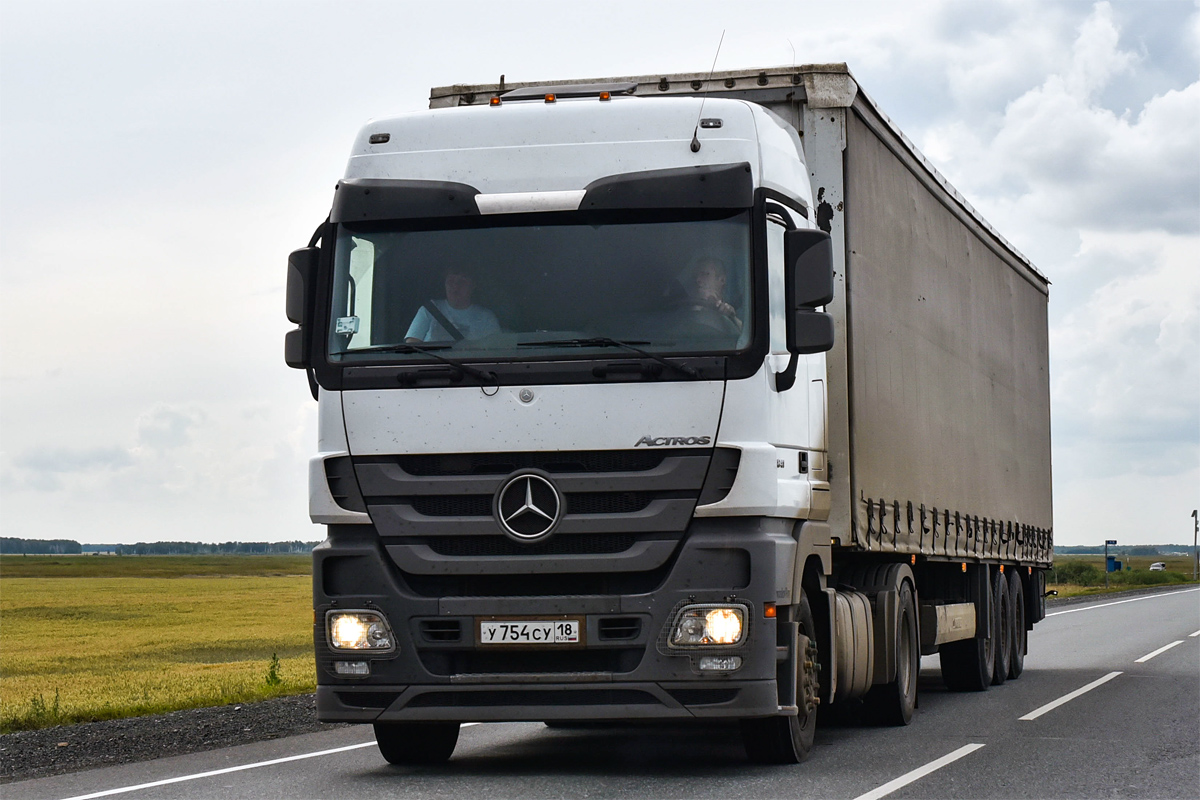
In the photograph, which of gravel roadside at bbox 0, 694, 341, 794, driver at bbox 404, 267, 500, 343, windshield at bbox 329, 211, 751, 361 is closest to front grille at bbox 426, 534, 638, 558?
windshield at bbox 329, 211, 751, 361

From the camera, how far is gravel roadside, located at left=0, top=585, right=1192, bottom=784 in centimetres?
1041

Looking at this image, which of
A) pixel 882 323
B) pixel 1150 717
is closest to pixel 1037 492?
pixel 1150 717

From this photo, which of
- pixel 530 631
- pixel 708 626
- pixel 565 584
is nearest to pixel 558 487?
pixel 565 584

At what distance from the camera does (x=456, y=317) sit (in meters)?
8.23

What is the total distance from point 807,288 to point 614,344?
3.46 feet

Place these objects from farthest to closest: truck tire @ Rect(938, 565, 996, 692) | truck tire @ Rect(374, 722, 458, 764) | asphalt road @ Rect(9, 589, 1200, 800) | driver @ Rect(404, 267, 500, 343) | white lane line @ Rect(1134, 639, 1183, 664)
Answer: white lane line @ Rect(1134, 639, 1183, 664) < truck tire @ Rect(938, 565, 996, 692) < truck tire @ Rect(374, 722, 458, 764) < asphalt road @ Rect(9, 589, 1200, 800) < driver @ Rect(404, 267, 500, 343)

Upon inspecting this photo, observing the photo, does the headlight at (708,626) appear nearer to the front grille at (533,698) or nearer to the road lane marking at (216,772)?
the front grille at (533,698)

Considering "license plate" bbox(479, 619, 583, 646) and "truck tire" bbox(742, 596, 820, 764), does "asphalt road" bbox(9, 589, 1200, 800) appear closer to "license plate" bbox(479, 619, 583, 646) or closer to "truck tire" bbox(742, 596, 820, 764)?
"truck tire" bbox(742, 596, 820, 764)

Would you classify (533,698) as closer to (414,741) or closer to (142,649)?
A: (414,741)

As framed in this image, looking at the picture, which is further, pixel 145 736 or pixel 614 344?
pixel 145 736

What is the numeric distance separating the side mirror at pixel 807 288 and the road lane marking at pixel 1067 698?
5.38m

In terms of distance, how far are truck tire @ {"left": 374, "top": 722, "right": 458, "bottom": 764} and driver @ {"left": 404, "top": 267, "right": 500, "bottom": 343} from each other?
2.47 meters

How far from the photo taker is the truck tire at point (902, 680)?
11.6 metres

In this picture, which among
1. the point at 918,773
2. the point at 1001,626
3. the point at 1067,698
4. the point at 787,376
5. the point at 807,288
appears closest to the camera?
the point at 807,288
